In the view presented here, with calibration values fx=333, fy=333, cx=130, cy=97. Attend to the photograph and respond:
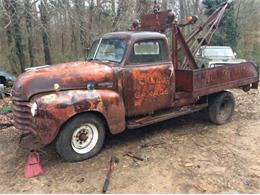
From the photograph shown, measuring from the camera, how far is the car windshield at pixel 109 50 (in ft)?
19.9

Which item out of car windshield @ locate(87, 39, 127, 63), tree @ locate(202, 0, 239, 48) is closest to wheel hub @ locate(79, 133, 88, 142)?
car windshield @ locate(87, 39, 127, 63)

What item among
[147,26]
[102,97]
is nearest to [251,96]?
[147,26]

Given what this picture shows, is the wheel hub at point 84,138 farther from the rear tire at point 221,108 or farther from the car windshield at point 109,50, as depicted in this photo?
the rear tire at point 221,108

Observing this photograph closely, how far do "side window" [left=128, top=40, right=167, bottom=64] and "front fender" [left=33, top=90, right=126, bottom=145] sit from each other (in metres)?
0.91

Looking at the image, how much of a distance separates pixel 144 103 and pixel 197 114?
101 inches

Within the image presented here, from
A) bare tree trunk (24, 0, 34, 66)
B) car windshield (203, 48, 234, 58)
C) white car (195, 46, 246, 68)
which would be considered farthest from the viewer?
car windshield (203, 48, 234, 58)

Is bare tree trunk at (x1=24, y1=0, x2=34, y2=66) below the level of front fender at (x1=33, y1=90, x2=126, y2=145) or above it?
above

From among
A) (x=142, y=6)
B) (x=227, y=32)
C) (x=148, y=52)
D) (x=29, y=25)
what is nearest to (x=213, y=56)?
(x=142, y=6)

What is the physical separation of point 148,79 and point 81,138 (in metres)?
1.67

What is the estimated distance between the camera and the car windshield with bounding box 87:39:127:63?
19.9 feet

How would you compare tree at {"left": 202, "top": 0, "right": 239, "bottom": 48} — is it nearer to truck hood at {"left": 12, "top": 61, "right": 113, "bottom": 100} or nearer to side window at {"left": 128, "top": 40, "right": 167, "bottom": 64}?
side window at {"left": 128, "top": 40, "right": 167, "bottom": 64}

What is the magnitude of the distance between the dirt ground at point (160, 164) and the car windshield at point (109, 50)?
5.19 ft

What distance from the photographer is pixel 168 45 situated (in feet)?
21.6

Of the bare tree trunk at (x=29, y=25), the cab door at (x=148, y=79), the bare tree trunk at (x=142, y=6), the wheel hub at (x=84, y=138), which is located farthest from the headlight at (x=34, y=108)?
the bare tree trunk at (x=142, y=6)
